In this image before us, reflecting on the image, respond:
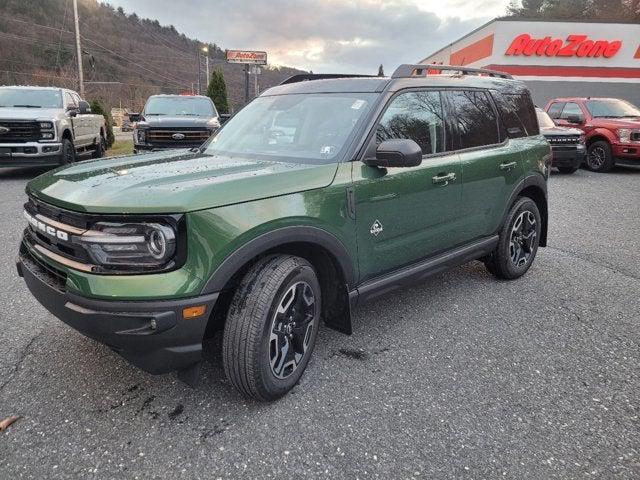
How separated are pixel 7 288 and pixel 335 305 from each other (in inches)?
116

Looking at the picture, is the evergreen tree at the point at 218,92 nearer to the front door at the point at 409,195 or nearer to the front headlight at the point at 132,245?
the front door at the point at 409,195

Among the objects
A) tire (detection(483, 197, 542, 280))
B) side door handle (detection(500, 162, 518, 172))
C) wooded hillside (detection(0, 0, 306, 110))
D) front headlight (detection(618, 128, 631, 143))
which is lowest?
tire (detection(483, 197, 542, 280))

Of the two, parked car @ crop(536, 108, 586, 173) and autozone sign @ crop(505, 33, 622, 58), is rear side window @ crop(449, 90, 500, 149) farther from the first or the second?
autozone sign @ crop(505, 33, 622, 58)

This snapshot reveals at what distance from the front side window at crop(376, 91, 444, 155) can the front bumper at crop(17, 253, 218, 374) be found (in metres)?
1.63

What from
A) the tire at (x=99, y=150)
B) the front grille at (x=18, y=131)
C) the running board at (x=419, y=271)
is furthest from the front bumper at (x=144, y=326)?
the tire at (x=99, y=150)

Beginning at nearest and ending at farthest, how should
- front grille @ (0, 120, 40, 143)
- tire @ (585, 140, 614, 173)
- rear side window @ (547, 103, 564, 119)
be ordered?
front grille @ (0, 120, 40, 143) < tire @ (585, 140, 614, 173) < rear side window @ (547, 103, 564, 119)

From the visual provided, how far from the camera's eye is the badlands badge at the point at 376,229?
286 centimetres

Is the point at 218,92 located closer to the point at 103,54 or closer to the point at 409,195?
the point at 409,195

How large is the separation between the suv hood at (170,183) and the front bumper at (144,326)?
0.41 m

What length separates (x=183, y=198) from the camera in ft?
6.81

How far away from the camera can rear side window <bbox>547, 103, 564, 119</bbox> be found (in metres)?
13.2

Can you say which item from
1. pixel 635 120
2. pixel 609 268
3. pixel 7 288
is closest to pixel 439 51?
pixel 635 120

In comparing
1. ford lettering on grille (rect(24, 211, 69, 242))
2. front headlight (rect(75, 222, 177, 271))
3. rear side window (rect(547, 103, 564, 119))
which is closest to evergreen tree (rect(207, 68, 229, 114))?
rear side window (rect(547, 103, 564, 119))

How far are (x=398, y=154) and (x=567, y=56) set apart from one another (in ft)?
88.0
